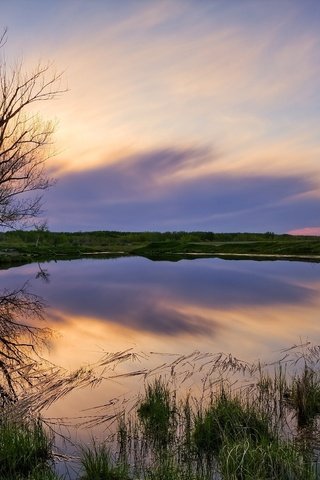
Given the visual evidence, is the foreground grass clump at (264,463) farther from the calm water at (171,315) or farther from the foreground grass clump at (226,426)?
the calm water at (171,315)

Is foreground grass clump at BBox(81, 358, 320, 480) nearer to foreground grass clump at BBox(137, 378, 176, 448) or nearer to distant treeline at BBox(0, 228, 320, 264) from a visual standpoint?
foreground grass clump at BBox(137, 378, 176, 448)

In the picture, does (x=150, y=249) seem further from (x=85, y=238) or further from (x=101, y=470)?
(x=101, y=470)

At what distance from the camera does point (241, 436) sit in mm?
6273

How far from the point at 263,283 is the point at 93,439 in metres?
25.5

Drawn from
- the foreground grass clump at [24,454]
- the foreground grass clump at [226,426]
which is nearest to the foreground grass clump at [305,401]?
the foreground grass clump at [226,426]

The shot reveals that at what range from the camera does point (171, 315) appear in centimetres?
1952

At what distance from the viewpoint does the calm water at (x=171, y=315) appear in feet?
42.9

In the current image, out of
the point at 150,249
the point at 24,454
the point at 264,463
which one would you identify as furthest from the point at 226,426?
the point at 150,249

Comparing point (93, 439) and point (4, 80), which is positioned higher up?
point (4, 80)

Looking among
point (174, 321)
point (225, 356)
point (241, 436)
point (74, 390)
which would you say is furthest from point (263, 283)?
point (241, 436)

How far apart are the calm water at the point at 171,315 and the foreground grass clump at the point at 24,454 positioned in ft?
5.58

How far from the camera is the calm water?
13.1 m

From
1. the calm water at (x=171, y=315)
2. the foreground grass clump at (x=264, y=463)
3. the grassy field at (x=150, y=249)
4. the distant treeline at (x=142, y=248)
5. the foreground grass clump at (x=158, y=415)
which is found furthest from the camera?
the distant treeline at (x=142, y=248)

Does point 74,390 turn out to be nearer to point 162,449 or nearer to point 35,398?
point 35,398
